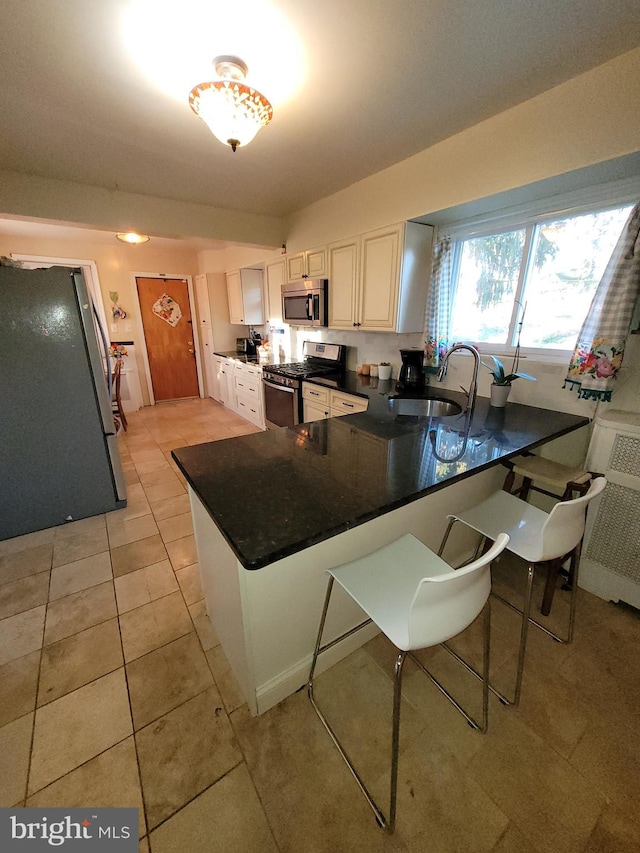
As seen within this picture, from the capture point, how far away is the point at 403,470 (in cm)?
122

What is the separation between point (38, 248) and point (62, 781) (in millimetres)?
5815

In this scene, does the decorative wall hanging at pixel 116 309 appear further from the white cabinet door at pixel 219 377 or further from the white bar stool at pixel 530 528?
the white bar stool at pixel 530 528

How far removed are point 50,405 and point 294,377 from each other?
6.29 ft

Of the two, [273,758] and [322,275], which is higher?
[322,275]

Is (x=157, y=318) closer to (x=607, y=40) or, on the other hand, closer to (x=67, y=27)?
(x=67, y=27)

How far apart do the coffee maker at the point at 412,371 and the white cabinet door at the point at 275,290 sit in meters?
1.96

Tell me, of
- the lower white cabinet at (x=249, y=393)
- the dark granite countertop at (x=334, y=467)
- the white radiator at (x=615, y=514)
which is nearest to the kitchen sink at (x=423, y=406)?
the dark granite countertop at (x=334, y=467)

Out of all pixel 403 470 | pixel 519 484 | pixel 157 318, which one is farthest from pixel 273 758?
pixel 157 318

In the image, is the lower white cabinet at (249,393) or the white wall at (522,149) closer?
the white wall at (522,149)

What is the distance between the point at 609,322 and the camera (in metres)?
1.63

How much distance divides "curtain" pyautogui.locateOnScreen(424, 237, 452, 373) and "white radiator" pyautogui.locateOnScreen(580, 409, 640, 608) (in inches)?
44.7

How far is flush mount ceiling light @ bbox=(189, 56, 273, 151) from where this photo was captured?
1.31 meters

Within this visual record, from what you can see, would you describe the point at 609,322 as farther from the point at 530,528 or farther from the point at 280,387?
the point at 280,387

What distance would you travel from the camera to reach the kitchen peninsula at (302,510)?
0.96 metres
